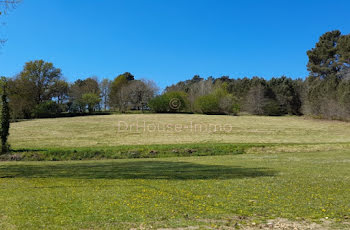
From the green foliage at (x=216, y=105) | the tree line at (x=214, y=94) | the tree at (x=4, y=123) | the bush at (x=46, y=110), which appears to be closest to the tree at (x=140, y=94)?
the tree line at (x=214, y=94)

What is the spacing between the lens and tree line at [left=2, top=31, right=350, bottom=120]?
6569cm

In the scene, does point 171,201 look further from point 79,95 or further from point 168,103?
point 79,95

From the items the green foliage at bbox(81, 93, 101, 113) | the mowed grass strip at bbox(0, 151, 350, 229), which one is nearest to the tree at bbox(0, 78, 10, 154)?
the mowed grass strip at bbox(0, 151, 350, 229)

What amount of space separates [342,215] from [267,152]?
21064mm

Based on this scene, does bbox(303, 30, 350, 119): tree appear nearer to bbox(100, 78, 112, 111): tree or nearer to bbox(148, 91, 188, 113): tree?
bbox(148, 91, 188, 113): tree

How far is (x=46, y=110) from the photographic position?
75688 mm

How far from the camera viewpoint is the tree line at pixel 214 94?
65688 millimetres

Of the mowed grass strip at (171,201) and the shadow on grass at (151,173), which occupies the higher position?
the mowed grass strip at (171,201)

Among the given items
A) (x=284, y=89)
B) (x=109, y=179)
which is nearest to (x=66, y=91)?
(x=284, y=89)

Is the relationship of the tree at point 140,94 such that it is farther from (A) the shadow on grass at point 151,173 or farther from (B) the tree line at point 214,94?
(A) the shadow on grass at point 151,173

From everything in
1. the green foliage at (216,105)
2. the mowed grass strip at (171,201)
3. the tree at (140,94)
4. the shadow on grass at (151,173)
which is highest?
the tree at (140,94)

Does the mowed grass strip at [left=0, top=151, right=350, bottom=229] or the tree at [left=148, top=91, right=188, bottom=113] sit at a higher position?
the tree at [left=148, top=91, right=188, bottom=113]

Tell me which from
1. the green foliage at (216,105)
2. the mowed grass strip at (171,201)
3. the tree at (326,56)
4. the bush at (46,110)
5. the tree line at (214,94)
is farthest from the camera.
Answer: the green foliage at (216,105)

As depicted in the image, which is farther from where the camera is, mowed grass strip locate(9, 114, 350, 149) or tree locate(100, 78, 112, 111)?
tree locate(100, 78, 112, 111)
